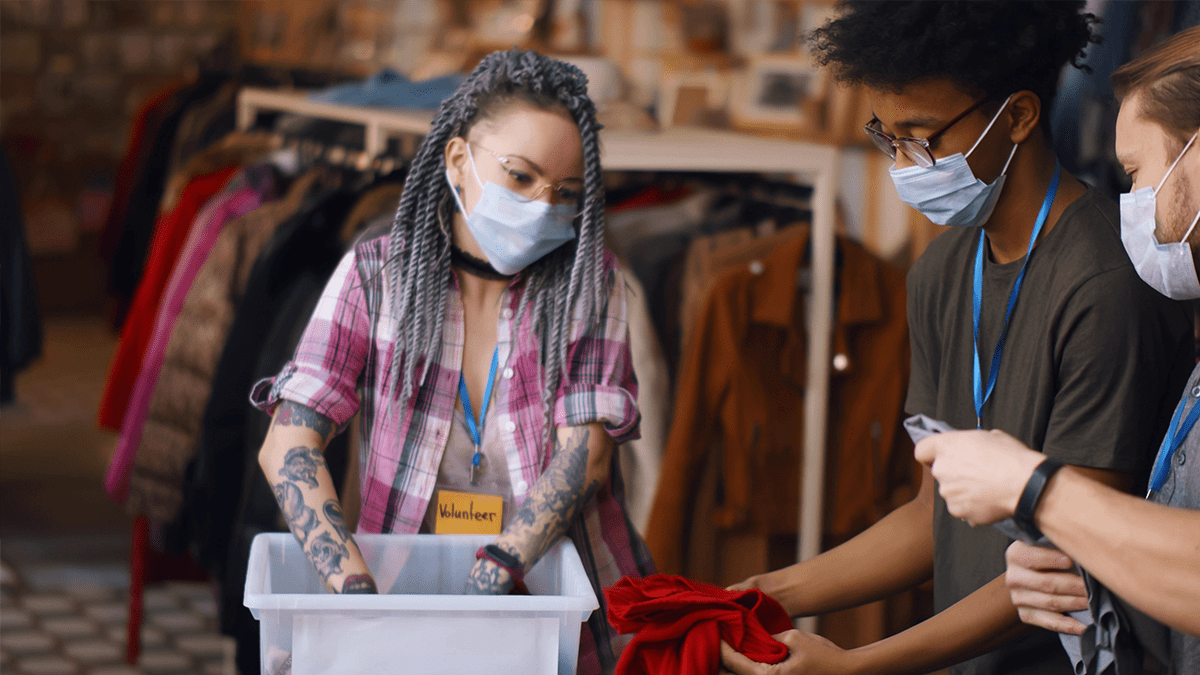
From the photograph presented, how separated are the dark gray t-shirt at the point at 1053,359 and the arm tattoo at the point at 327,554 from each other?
797 millimetres

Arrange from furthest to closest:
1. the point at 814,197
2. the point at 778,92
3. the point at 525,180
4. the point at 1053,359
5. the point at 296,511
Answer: the point at 778,92
the point at 814,197
the point at 525,180
the point at 296,511
the point at 1053,359

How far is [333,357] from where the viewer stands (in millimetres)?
1520

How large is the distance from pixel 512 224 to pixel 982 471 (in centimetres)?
72

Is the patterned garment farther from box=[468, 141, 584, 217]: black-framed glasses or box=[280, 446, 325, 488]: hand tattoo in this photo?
box=[468, 141, 584, 217]: black-framed glasses

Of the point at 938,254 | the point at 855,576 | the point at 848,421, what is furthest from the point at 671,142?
the point at 855,576

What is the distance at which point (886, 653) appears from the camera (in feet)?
4.37

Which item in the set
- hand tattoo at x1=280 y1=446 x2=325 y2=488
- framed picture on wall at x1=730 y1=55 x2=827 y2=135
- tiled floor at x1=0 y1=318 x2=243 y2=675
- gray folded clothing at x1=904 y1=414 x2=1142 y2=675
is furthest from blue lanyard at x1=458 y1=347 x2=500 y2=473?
framed picture on wall at x1=730 y1=55 x2=827 y2=135

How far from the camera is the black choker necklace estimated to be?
163cm

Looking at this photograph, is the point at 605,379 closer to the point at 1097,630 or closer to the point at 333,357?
the point at 333,357

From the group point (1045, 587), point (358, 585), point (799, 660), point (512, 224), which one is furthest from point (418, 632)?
point (1045, 587)

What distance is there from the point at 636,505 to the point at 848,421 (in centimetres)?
53

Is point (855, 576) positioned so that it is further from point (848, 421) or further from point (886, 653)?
point (848, 421)

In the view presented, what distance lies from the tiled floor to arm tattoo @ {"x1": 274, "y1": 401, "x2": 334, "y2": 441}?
1.50 meters

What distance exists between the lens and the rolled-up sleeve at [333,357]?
1.49m
